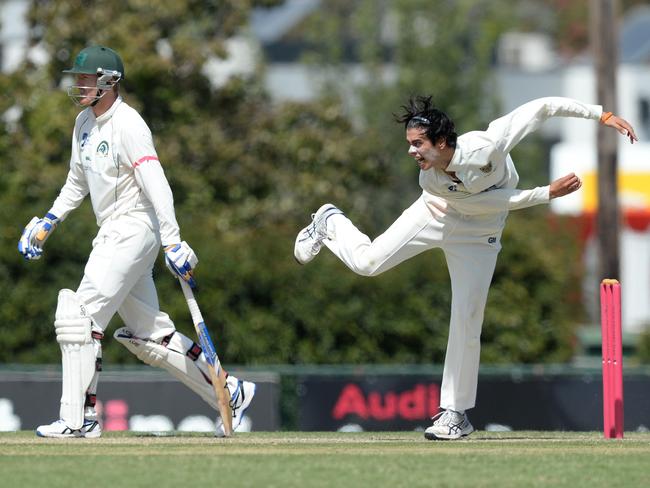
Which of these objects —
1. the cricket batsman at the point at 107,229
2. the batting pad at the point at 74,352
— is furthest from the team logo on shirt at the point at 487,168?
the batting pad at the point at 74,352

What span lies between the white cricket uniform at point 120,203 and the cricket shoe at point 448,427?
1847 mm

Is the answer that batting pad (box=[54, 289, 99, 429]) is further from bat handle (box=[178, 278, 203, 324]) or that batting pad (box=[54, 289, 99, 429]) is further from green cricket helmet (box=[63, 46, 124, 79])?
green cricket helmet (box=[63, 46, 124, 79])

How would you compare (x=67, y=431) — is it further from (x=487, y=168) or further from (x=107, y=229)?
(x=487, y=168)

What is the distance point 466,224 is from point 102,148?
208 cm

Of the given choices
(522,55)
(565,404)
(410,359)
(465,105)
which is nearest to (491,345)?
(410,359)

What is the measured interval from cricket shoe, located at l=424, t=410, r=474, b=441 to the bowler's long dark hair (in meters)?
1.63

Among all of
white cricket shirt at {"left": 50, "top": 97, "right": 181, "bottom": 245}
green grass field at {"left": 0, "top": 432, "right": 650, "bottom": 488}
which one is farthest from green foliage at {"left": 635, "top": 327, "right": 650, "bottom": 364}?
white cricket shirt at {"left": 50, "top": 97, "right": 181, "bottom": 245}

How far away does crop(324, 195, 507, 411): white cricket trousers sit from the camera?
30.0 feet

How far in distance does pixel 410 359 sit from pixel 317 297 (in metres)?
1.28

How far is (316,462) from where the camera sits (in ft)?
25.7

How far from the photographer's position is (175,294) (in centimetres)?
1745

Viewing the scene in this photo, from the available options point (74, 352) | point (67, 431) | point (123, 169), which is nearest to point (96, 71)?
point (123, 169)

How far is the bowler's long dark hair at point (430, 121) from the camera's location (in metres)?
8.75

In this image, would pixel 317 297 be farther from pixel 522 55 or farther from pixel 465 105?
pixel 522 55
